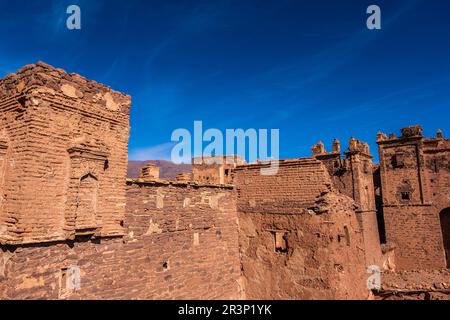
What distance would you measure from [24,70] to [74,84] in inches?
40.2

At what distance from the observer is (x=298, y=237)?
10.9 m

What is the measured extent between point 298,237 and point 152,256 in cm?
487

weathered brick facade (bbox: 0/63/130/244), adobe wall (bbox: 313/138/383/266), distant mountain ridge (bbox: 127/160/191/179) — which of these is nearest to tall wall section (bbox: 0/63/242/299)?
weathered brick facade (bbox: 0/63/130/244)

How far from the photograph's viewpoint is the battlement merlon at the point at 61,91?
680 cm

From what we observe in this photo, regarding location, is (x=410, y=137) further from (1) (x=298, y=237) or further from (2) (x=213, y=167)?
(1) (x=298, y=237)

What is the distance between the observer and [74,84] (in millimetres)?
7531

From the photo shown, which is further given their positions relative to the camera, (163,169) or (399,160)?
(163,169)

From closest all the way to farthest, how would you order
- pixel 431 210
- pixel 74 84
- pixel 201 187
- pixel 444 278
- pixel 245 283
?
pixel 74 84 < pixel 201 187 < pixel 245 283 < pixel 444 278 < pixel 431 210

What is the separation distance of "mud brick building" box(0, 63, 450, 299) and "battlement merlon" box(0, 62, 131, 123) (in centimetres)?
3

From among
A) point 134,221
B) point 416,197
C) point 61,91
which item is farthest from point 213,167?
point 61,91

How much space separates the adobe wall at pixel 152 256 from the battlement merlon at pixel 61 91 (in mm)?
2330

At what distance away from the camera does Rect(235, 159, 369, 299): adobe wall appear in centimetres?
1036
